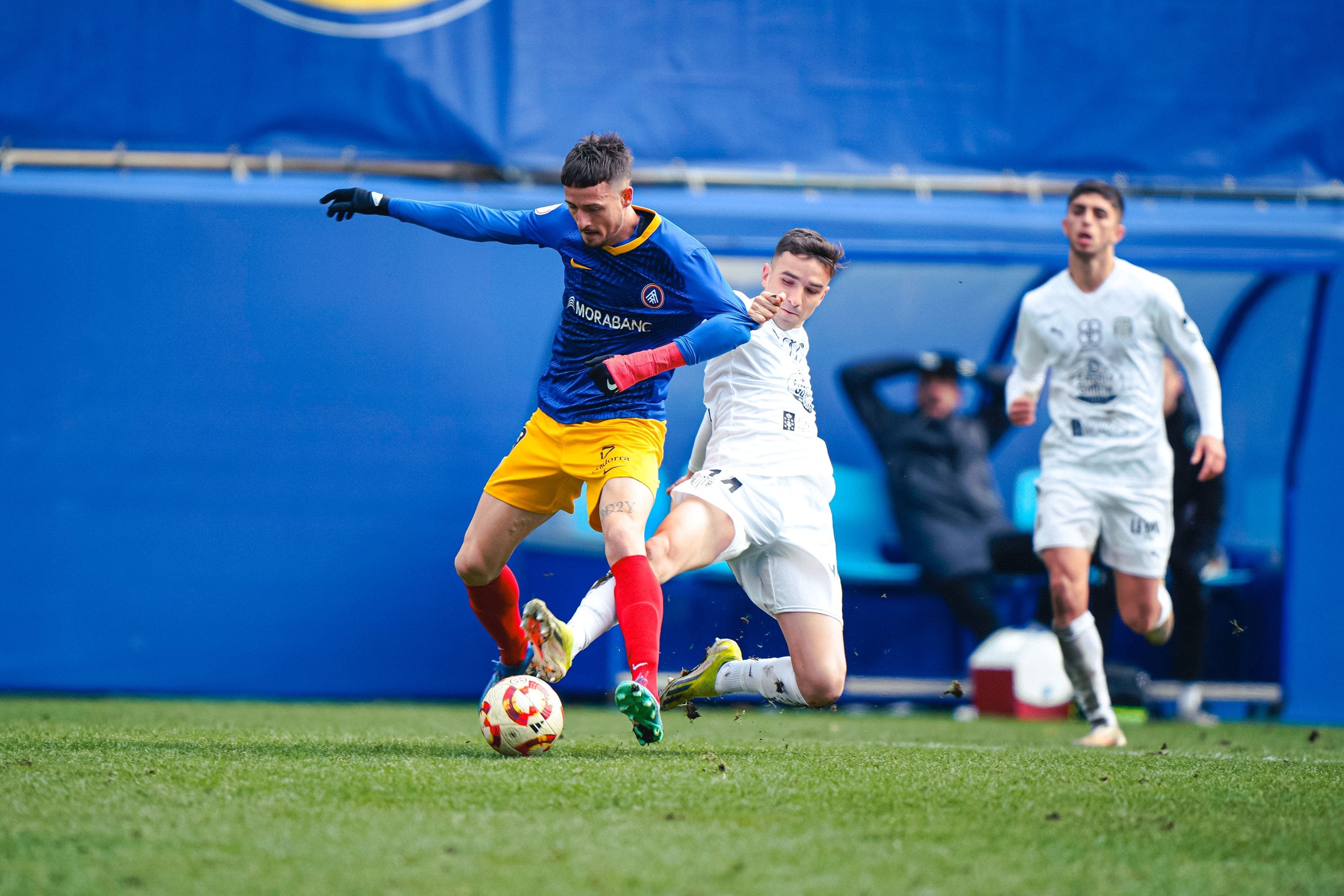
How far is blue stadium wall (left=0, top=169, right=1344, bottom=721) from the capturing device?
25.0 feet

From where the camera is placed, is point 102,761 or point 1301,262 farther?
point 1301,262

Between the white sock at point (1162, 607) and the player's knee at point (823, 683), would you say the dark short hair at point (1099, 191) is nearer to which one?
the white sock at point (1162, 607)

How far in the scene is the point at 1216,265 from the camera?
24.6 ft

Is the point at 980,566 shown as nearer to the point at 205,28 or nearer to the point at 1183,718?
the point at 1183,718

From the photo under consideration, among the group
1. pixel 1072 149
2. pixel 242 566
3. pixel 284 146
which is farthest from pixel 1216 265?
pixel 242 566

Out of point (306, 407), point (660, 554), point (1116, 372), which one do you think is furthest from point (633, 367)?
point (306, 407)

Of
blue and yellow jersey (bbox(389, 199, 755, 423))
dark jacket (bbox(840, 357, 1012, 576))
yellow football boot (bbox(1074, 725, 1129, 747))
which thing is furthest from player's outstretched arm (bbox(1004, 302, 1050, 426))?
dark jacket (bbox(840, 357, 1012, 576))

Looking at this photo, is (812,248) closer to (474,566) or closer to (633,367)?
(633,367)

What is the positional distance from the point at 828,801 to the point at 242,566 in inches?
215

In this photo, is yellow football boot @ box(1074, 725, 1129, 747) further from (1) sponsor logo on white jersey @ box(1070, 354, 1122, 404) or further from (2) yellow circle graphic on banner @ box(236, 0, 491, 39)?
(2) yellow circle graphic on banner @ box(236, 0, 491, 39)

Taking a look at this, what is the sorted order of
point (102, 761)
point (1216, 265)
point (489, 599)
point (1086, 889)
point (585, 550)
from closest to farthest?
point (1086, 889) < point (102, 761) < point (489, 599) < point (1216, 265) < point (585, 550)

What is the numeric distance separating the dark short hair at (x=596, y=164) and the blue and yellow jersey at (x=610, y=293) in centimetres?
21

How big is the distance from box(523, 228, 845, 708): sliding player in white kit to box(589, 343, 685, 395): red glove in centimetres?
36

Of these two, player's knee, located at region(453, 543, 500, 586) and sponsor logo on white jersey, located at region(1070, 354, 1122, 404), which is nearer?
player's knee, located at region(453, 543, 500, 586)
